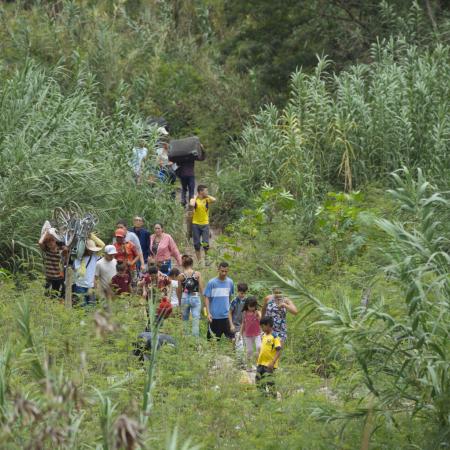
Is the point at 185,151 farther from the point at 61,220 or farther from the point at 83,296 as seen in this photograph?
the point at 83,296

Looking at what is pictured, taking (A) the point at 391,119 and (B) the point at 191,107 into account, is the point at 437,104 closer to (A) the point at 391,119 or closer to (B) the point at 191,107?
(A) the point at 391,119

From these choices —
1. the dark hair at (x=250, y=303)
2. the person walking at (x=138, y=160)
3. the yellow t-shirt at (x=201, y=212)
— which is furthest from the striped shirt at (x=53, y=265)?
the person walking at (x=138, y=160)

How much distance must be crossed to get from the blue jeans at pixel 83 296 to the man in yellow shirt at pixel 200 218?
125 inches

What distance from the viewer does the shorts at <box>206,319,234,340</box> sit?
51.6 feet

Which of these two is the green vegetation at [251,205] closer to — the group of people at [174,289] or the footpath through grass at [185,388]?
the footpath through grass at [185,388]

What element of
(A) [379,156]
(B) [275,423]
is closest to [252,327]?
(B) [275,423]

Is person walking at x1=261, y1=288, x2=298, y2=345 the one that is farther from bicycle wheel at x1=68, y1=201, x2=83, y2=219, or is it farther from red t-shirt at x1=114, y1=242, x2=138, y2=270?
bicycle wheel at x1=68, y1=201, x2=83, y2=219

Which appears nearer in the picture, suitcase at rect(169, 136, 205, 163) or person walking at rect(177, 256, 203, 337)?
person walking at rect(177, 256, 203, 337)

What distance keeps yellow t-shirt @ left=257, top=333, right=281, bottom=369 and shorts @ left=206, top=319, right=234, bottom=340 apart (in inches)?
67.9

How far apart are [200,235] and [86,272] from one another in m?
3.46

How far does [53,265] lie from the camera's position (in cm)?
1723

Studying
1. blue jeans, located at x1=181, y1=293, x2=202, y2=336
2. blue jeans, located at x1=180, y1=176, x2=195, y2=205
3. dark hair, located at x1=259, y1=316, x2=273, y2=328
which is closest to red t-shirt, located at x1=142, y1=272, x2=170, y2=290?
blue jeans, located at x1=181, y1=293, x2=202, y2=336


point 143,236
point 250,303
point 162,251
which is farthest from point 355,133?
point 250,303

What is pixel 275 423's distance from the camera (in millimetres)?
12422
